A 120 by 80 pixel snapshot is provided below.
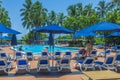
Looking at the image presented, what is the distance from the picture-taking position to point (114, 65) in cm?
1350

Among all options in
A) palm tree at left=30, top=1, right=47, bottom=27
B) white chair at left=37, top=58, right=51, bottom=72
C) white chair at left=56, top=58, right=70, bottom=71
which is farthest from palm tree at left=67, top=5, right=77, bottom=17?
white chair at left=37, top=58, right=51, bottom=72

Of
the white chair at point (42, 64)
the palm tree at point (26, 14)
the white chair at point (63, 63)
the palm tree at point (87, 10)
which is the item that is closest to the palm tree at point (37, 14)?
the palm tree at point (26, 14)

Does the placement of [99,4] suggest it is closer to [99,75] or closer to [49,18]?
[49,18]

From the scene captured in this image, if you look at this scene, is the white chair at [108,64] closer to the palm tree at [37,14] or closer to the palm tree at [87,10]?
the palm tree at [87,10]

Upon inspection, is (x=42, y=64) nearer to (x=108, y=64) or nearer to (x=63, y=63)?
(x=63, y=63)

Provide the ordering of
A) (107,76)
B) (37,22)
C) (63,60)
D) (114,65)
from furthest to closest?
(37,22) < (114,65) < (63,60) < (107,76)

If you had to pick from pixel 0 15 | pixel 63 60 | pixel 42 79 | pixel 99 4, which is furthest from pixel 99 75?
pixel 99 4

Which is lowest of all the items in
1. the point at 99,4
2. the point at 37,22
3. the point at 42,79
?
the point at 42,79

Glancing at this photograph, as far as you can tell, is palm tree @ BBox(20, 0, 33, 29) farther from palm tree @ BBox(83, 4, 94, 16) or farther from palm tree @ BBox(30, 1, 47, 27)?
palm tree @ BBox(83, 4, 94, 16)

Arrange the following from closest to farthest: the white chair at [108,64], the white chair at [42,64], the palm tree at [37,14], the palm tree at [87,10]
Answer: the white chair at [42,64]
the white chair at [108,64]
the palm tree at [87,10]
the palm tree at [37,14]

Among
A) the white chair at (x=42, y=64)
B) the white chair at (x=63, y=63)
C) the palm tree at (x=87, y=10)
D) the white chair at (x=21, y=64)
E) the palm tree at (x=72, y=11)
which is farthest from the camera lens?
the palm tree at (x=72, y=11)

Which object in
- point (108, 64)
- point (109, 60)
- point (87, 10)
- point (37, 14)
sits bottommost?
point (108, 64)

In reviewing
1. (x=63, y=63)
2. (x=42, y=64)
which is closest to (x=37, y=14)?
(x=63, y=63)

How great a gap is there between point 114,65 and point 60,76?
13.0 ft
